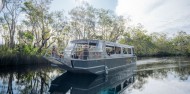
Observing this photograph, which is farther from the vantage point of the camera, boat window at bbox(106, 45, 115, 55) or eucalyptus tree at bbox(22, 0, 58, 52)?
eucalyptus tree at bbox(22, 0, 58, 52)

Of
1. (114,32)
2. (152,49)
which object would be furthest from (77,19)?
(152,49)

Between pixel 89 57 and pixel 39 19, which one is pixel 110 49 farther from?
pixel 39 19

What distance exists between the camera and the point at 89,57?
1350 centimetres

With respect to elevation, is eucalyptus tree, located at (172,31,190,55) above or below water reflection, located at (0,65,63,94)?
above

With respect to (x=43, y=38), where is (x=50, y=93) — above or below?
below

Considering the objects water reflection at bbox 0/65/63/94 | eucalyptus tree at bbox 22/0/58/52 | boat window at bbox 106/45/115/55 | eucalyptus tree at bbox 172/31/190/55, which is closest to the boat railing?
boat window at bbox 106/45/115/55

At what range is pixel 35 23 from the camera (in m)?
29.8

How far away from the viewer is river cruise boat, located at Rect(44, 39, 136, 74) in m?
13.3

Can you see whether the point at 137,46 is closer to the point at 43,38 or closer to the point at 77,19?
the point at 77,19

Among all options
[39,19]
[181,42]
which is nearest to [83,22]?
[39,19]

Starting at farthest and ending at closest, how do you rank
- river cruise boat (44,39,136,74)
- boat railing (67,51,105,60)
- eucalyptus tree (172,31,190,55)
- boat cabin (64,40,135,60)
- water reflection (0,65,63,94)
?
eucalyptus tree (172,31,190,55)
boat cabin (64,40,135,60)
boat railing (67,51,105,60)
river cruise boat (44,39,136,74)
water reflection (0,65,63,94)

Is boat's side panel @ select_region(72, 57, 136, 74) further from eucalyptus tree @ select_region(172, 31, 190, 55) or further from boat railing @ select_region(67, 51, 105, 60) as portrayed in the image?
eucalyptus tree @ select_region(172, 31, 190, 55)

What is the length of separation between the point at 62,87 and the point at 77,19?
26.9 meters

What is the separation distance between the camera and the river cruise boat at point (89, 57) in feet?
43.7
